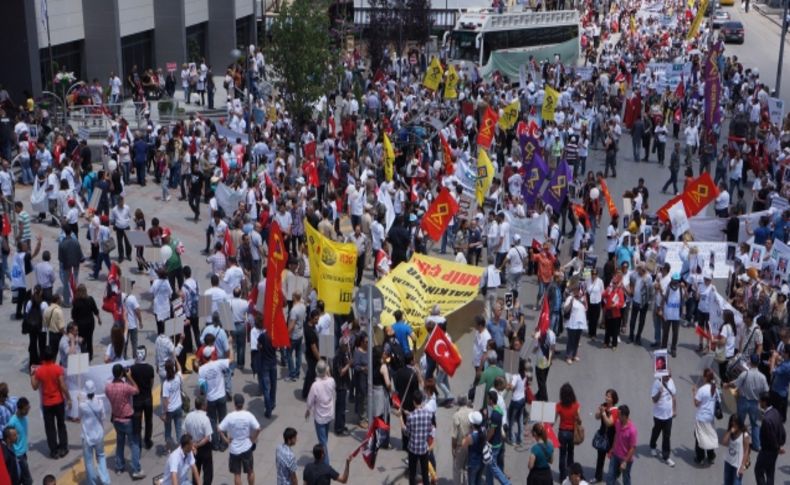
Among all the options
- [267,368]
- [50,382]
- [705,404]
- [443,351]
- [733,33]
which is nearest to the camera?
[50,382]

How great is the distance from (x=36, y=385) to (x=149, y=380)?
4.63 ft

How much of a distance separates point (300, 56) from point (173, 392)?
2003 cm

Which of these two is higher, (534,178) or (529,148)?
(529,148)

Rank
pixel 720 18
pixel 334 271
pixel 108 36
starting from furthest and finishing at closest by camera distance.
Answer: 1. pixel 720 18
2. pixel 108 36
3. pixel 334 271

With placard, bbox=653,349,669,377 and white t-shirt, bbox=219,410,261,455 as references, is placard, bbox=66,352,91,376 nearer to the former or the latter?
white t-shirt, bbox=219,410,261,455

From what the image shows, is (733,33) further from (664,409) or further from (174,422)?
(174,422)

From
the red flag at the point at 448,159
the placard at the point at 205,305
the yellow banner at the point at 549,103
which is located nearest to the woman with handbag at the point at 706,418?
the placard at the point at 205,305

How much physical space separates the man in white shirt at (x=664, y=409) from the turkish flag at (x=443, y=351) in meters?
2.78

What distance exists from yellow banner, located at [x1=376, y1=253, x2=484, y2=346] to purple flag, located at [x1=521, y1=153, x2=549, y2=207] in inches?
203

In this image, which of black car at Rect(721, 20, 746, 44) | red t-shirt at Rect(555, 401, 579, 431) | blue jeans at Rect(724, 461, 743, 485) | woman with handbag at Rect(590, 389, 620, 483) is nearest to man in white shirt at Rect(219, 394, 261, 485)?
red t-shirt at Rect(555, 401, 579, 431)

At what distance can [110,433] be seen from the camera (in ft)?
52.0

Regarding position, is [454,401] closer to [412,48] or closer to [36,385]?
[36,385]

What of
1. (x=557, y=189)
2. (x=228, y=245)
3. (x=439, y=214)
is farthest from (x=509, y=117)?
(x=228, y=245)

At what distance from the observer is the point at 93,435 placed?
1357 cm
